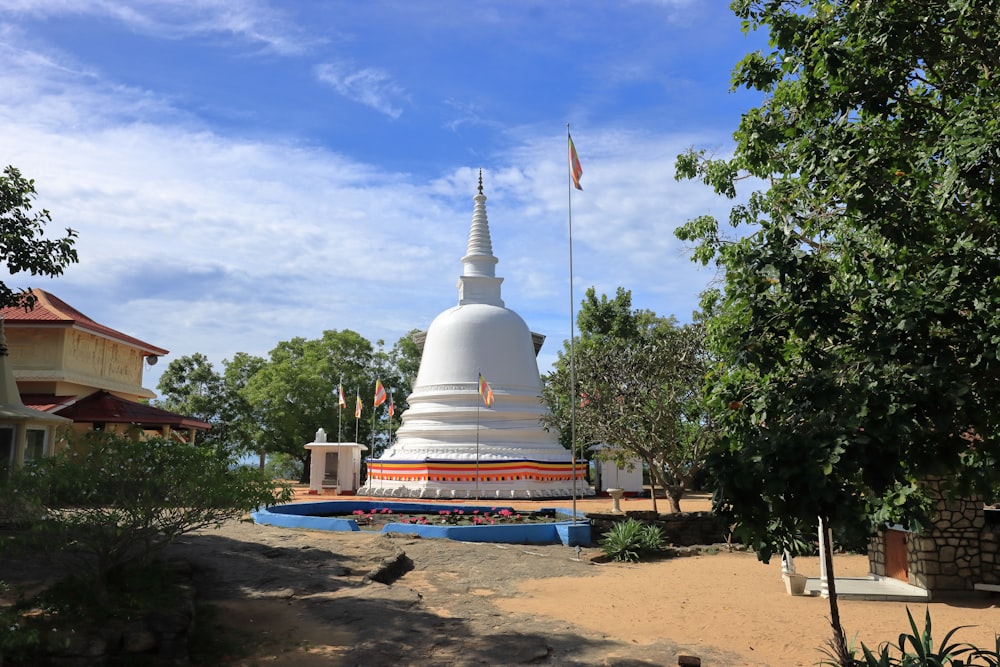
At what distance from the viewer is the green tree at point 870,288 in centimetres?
554

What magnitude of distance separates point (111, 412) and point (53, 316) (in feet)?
10.2

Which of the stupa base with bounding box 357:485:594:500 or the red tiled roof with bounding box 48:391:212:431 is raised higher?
the red tiled roof with bounding box 48:391:212:431

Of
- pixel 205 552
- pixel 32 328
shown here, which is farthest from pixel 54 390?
pixel 205 552

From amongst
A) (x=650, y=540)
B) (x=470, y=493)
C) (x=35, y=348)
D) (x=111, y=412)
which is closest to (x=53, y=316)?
(x=35, y=348)

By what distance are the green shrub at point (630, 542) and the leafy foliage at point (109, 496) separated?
9.10 m

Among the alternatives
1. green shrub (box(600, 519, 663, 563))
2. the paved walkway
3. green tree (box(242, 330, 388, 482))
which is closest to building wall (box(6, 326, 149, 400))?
green shrub (box(600, 519, 663, 563))

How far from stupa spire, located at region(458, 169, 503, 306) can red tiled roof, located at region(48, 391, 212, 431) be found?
1597 centimetres

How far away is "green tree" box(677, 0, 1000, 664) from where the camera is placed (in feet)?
18.2

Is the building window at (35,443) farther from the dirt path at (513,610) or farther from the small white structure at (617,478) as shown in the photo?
the small white structure at (617,478)

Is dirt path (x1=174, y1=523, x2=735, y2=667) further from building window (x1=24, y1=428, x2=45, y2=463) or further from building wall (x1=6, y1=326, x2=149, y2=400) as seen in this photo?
building wall (x1=6, y1=326, x2=149, y2=400)

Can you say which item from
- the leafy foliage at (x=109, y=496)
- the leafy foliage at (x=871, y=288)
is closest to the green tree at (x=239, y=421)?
the leafy foliage at (x=109, y=496)

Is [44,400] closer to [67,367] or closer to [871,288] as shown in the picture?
[67,367]

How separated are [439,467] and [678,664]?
2209 cm

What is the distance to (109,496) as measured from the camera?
8.92 m
